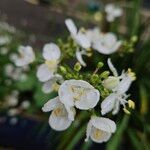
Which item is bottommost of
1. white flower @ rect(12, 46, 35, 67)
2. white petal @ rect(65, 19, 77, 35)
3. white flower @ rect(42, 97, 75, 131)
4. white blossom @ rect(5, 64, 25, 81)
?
white blossom @ rect(5, 64, 25, 81)

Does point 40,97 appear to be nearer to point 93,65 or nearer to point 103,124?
point 93,65

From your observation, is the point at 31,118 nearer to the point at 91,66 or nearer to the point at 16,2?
the point at 91,66

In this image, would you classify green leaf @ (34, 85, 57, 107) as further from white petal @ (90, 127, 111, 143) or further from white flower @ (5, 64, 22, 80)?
white petal @ (90, 127, 111, 143)

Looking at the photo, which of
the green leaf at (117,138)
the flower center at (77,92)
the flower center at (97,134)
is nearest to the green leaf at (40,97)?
the green leaf at (117,138)

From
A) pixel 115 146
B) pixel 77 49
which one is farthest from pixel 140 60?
pixel 77 49

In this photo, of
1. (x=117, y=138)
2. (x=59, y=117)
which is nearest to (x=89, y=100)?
(x=59, y=117)

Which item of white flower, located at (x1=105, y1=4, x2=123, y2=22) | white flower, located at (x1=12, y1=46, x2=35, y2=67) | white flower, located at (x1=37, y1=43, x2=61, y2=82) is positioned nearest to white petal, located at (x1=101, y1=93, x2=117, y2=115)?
white flower, located at (x1=37, y1=43, x2=61, y2=82)
